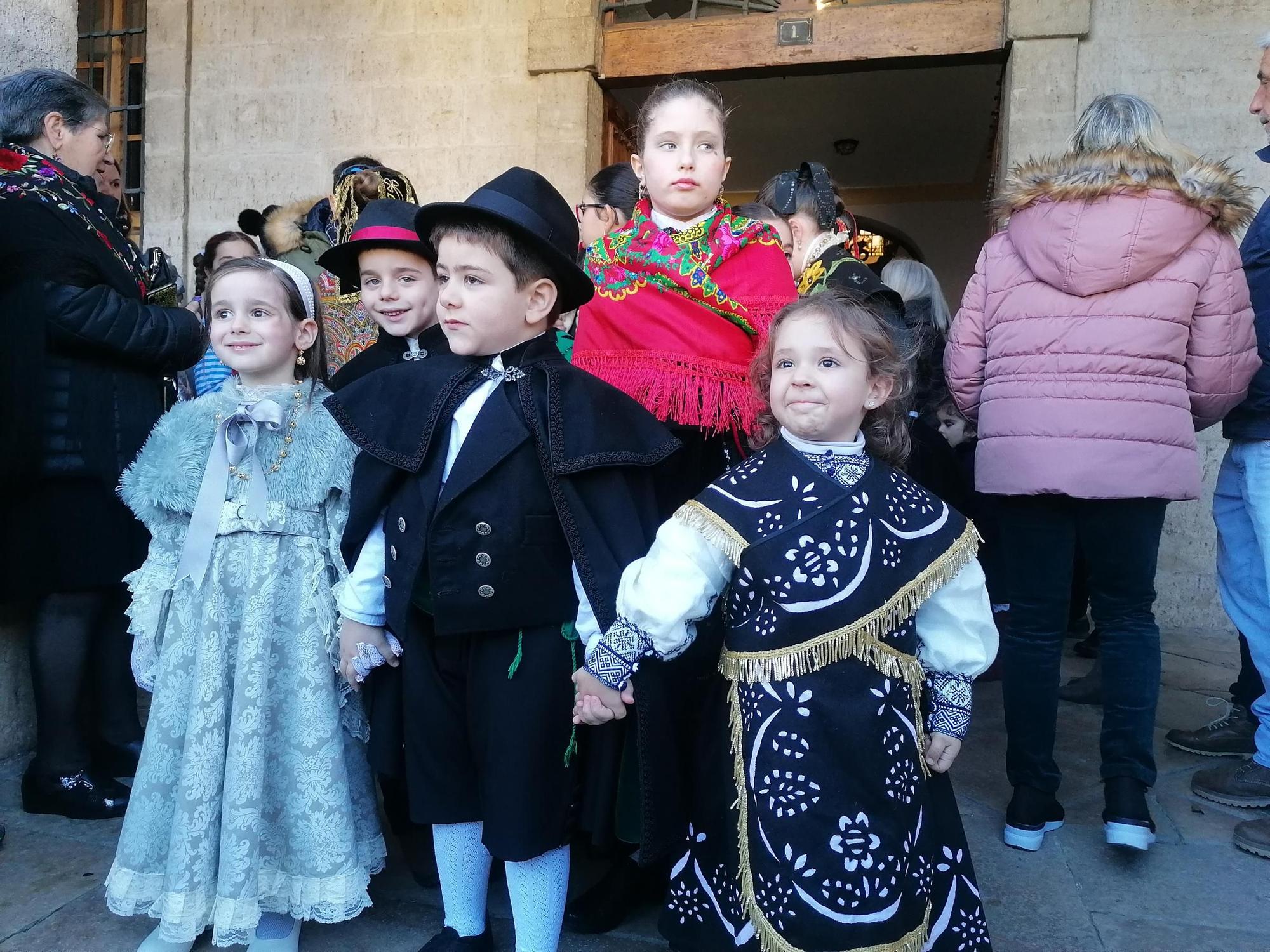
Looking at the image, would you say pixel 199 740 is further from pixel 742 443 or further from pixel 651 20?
pixel 651 20

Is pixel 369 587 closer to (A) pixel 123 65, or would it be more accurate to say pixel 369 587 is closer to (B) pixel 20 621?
(B) pixel 20 621

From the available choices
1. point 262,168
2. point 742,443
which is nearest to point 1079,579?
point 742,443

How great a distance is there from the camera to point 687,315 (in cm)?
223

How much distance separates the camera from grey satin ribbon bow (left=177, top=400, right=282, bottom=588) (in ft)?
6.86

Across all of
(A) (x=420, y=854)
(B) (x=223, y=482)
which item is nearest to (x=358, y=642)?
(B) (x=223, y=482)

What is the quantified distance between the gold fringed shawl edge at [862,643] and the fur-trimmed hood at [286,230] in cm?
275

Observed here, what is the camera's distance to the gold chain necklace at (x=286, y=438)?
2154 mm

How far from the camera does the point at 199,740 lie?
201 cm

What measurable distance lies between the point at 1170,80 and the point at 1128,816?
399 cm

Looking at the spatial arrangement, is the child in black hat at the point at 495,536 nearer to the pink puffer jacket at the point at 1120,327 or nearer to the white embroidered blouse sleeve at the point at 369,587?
the white embroidered blouse sleeve at the point at 369,587

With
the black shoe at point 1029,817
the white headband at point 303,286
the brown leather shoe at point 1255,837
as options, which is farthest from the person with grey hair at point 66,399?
the brown leather shoe at point 1255,837

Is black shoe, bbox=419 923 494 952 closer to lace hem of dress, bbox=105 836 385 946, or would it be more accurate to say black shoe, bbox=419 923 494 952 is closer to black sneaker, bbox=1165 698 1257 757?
lace hem of dress, bbox=105 836 385 946

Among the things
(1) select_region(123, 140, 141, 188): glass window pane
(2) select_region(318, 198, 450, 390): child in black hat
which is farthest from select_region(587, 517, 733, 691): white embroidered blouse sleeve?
(1) select_region(123, 140, 141, 188): glass window pane

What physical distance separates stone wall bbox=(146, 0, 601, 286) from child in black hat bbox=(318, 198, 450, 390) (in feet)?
9.77
